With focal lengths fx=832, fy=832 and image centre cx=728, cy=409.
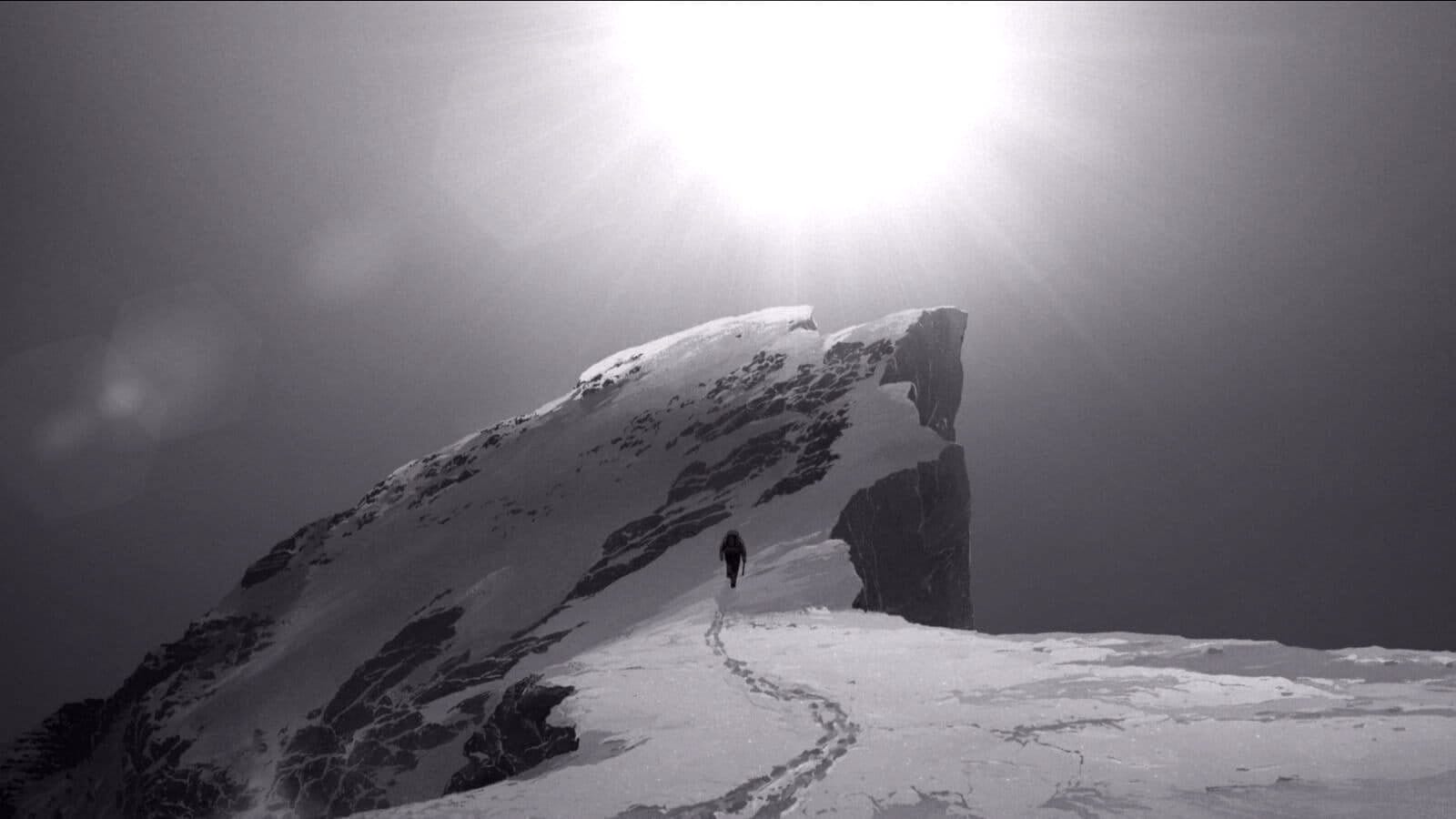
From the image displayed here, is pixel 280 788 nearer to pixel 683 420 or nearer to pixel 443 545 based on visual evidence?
pixel 443 545

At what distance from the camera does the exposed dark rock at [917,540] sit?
4688 cm

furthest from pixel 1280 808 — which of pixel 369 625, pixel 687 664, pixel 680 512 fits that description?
pixel 369 625

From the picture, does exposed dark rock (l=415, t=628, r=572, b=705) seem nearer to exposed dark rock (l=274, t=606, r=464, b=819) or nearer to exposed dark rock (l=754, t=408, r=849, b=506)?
exposed dark rock (l=274, t=606, r=464, b=819)

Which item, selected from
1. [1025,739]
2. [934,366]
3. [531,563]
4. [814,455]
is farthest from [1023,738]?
[934,366]

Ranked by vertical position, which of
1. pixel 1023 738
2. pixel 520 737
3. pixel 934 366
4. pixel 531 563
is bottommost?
pixel 520 737

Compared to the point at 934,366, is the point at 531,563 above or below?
below

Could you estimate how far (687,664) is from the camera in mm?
16359

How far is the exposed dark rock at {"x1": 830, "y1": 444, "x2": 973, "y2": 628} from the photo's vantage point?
154 ft

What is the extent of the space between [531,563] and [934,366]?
3656 cm

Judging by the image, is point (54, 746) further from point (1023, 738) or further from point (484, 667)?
point (1023, 738)

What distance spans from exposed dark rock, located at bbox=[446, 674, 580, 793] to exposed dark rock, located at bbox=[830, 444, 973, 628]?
26.3 meters

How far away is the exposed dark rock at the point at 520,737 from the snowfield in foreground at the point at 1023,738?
1.38ft

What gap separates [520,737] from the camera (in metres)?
15.7

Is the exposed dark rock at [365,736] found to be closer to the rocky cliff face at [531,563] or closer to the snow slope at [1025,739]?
the rocky cliff face at [531,563]
